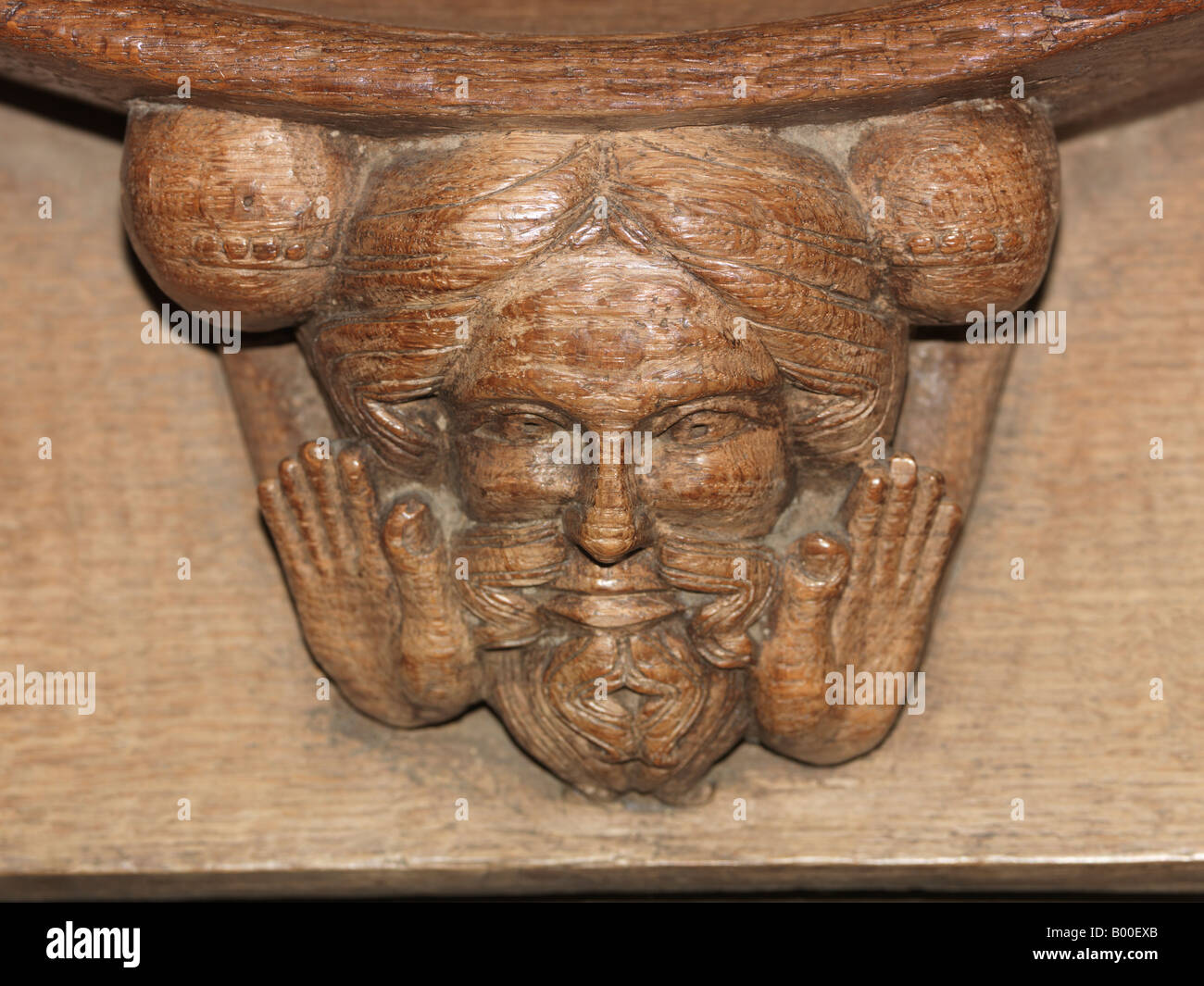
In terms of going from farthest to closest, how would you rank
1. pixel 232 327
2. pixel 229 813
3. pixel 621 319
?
pixel 229 813 → pixel 232 327 → pixel 621 319

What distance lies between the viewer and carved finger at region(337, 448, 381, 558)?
113 centimetres

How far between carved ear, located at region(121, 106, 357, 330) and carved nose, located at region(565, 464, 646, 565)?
10.7 inches

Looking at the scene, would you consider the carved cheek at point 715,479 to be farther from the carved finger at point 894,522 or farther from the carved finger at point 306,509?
the carved finger at point 306,509

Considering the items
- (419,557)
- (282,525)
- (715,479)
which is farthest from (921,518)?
(282,525)

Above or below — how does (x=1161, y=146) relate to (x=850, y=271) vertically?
above

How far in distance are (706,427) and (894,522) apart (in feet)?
0.64

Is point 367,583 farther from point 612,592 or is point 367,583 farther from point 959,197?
point 959,197

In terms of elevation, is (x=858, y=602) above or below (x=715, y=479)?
below

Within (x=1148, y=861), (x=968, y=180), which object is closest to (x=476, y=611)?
(x=968, y=180)

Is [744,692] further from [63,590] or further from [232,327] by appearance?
[63,590]

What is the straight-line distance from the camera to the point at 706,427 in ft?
3.49

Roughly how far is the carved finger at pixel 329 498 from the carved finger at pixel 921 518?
1.55ft

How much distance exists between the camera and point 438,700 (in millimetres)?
1208

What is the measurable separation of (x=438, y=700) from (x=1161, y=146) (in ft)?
2.81
